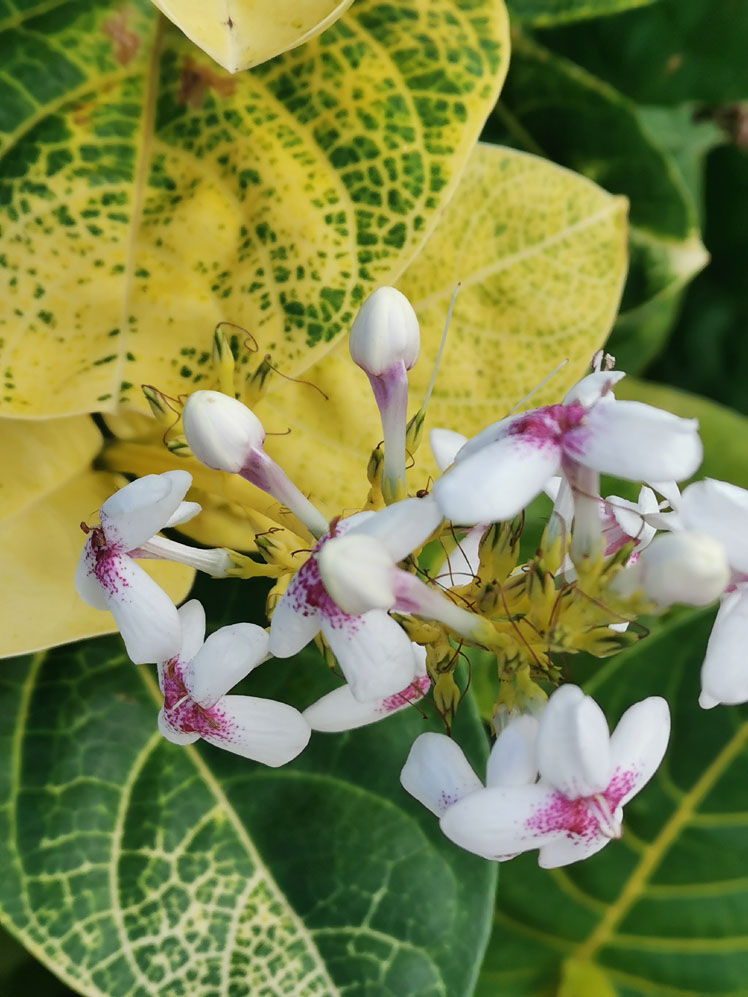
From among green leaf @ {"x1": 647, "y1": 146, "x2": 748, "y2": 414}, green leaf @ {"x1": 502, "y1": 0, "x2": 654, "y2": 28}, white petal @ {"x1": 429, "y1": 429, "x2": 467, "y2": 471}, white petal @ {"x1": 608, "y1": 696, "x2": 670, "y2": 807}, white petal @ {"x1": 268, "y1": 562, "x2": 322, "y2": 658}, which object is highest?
green leaf @ {"x1": 502, "y1": 0, "x2": 654, "y2": 28}

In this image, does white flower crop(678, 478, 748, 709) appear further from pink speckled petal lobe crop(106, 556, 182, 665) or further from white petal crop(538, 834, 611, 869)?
pink speckled petal lobe crop(106, 556, 182, 665)

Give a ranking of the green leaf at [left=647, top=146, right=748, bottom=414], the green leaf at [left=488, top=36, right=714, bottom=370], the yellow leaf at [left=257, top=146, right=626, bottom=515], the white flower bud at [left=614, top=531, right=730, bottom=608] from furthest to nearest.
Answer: the green leaf at [left=647, top=146, right=748, bottom=414] < the green leaf at [left=488, top=36, right=714, bottom=370] < the yellow leaf at [left=257, top=146, right=626, bottom=515] < the white flower bud at [left=614, top=531, right=730, bottom=608]

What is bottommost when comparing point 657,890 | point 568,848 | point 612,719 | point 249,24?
point 657,890

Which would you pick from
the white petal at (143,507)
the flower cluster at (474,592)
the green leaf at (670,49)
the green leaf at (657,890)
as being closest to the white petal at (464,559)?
the flower cluster at (474,592)

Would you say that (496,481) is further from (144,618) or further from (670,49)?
(670,49)

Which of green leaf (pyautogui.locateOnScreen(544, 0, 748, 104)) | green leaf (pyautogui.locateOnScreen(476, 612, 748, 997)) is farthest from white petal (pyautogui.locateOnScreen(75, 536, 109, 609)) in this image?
green leaf (pyautogui.locateOnScreen(544, 0, 748, 104))

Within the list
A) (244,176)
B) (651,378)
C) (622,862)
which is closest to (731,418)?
(651,378)

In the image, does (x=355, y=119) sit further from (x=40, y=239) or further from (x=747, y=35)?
(x=747, y=35)

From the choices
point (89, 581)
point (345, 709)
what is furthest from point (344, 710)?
point (89, 581)
